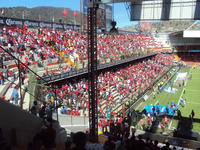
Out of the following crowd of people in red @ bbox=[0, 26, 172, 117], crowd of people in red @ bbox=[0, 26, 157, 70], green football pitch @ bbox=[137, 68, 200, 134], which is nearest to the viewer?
crowd of people in red @ bbox=[0, 26, 172, 117]

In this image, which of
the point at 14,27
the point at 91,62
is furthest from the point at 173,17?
the point at 14,27

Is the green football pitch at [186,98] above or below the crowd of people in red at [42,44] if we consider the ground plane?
below

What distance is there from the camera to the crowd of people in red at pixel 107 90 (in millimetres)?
13006

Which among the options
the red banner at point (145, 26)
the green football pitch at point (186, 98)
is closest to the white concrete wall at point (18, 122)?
the green football pitch at point (186, 98)

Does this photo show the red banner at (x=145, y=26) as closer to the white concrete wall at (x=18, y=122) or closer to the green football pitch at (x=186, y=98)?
the green football pitch at (x=186, y=98)

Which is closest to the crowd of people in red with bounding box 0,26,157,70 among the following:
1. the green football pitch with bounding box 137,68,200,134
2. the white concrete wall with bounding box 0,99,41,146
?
the green football pitch with bounding box 137,68,200,134

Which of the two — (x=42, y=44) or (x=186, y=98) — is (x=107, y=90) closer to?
(x=42, y=44)

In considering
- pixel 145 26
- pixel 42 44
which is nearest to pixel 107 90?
pixel 42 44

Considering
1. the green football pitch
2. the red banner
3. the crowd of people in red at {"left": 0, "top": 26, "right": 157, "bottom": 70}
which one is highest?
the red banner

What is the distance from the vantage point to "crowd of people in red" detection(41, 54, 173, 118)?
42.7ft

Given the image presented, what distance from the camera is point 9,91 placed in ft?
31.3

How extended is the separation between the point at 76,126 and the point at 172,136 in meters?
4.33

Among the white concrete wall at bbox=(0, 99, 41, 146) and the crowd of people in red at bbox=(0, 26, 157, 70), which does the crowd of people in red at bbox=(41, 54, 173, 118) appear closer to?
the crowd of people in red at bbox=(0, 26, 157, 70)

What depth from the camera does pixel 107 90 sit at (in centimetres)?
1853
